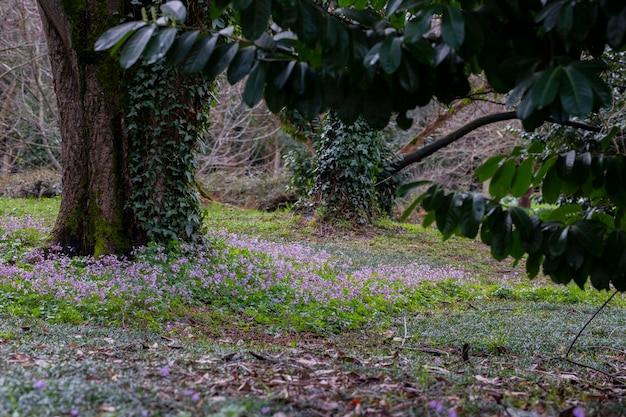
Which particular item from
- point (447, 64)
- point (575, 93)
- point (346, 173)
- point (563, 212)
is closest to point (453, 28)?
point (447, 64)

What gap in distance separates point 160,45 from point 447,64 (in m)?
1.07

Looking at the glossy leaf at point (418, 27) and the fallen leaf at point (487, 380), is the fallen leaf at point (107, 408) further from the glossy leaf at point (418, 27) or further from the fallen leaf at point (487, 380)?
the fallen leaf at point (487, 380)

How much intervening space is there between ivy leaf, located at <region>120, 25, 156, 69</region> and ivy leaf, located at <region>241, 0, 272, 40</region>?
34 centimetres

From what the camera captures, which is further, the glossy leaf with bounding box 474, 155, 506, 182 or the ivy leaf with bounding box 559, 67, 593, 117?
the glossy leaf with bounding box 474, 155, 506, 182

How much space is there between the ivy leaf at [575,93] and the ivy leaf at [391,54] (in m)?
0.54

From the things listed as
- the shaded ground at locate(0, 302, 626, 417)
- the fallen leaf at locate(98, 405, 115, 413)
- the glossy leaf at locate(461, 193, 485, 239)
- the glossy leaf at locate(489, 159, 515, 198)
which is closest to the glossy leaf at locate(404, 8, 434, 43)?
the glossy leaf at locate(461, 193, 485, 239)

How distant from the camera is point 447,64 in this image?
2.32 metres

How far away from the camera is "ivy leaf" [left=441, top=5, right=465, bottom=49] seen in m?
2.00

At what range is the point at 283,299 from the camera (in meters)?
5.80

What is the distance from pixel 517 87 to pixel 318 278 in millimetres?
4803

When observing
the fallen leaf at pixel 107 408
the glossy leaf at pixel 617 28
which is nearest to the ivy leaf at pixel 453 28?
the glossy leaf at pixel 617 28

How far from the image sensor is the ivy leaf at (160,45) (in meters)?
2.11

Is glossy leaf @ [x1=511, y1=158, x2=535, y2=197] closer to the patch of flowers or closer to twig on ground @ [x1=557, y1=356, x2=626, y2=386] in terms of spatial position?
twig on ground @ [x1=557, y1=356, x2=626, y2=386]

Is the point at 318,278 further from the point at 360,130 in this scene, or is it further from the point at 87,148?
the point at 360,130
